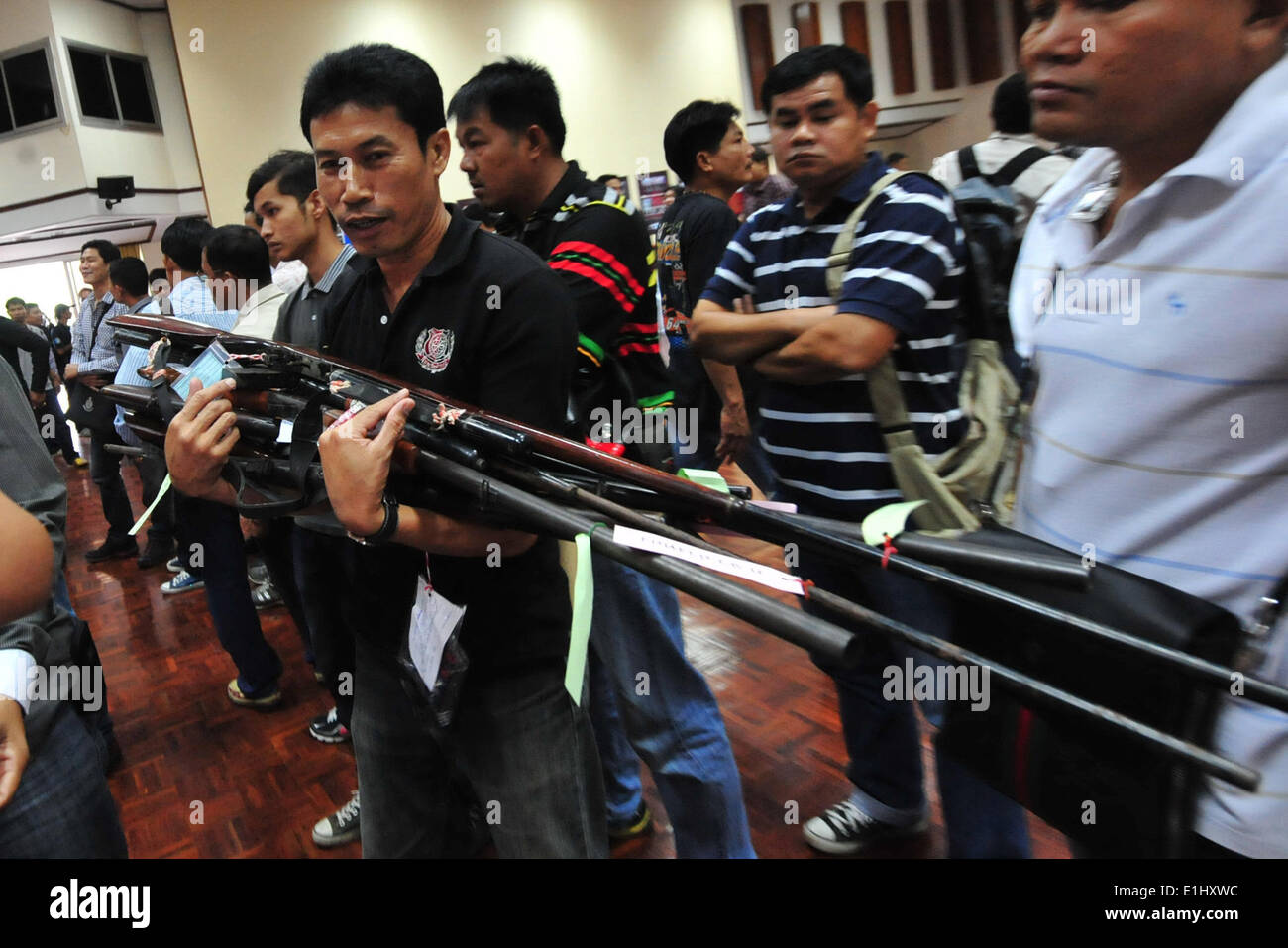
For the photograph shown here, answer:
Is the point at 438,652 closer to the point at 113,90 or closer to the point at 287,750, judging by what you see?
the point at 287,750

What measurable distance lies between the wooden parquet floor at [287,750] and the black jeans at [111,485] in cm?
146

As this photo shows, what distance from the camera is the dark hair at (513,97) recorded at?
5.98 feet

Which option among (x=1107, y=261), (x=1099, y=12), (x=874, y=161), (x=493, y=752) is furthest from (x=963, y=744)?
(x=874, y=161)

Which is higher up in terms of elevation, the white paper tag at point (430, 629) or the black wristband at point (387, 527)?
the black wristband at point (387, 527)

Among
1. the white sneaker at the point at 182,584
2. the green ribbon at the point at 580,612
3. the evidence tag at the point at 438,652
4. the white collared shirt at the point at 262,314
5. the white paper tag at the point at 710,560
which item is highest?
the white collared shirt at the point at 262,314

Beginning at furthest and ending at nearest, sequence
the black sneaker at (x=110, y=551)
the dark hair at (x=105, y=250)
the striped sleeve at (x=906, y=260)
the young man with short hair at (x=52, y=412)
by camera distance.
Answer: the young man with short hair at (x=52, y=412) < the black sneaker at (x=110, y=551) < the dark hair at (x=105, y=250) < the striped sleeve at (x=906, y=260)

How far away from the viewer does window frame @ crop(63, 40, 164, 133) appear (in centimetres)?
902

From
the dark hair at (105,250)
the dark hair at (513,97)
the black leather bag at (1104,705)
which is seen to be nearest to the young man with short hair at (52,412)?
the dark hair at (105,250)

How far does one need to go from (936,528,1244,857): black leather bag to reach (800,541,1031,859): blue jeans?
0.46m

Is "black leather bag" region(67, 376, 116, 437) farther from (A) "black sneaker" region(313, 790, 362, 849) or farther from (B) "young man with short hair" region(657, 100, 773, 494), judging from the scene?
(B) "young man with short hair" region(657, 100, 773, 494)

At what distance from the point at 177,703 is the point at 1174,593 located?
344 centimetres

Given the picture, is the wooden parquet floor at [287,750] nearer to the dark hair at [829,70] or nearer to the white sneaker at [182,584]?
the white sneaker at [182,584]

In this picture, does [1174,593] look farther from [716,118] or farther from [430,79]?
[716,118]

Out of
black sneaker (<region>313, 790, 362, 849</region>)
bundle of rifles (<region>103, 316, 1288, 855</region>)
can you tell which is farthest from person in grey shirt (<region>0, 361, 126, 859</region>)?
black sneaker (<region>313, 790, 362, 849</region>)
